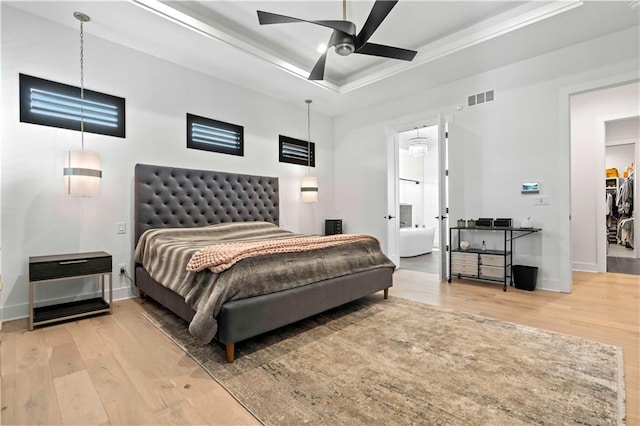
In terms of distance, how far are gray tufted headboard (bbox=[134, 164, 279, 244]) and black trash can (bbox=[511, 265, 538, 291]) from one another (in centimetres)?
351

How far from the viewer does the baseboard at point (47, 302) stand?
2.74m

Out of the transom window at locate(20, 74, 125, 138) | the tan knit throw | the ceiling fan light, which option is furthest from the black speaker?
the transom window at locate(20, 74, 125, 138)

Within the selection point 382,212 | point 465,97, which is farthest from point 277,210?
point 465,97

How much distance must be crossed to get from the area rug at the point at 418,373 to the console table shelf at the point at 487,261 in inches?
57.2

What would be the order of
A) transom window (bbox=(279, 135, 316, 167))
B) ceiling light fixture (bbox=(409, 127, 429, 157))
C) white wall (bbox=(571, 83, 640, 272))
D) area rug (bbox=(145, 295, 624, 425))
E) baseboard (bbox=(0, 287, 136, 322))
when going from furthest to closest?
ceiling light fixture (bbox=(409, 127, 429, 157)) < transom window (bbox=(279, 135, 316, 167)) < white wall (bbox=(571, 83, 640, 272)) < baseboard (bbox=(0, 287, 136, 322)) < area rug (bbox=(145, 295, 624, 425))

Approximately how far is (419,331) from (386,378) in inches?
31.9

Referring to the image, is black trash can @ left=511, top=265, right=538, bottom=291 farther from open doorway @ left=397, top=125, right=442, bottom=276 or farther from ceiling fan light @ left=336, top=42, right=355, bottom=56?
ceiling fan light @ left=336, top=42, right=355, bottom=56

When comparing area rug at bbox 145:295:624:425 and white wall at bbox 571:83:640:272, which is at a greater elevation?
white wall at bbox 571:83:640:272

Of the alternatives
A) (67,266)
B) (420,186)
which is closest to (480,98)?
(420,186)

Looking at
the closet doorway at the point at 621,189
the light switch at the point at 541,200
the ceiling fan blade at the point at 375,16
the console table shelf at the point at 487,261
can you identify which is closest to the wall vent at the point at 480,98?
the light switch at the point at 541,200

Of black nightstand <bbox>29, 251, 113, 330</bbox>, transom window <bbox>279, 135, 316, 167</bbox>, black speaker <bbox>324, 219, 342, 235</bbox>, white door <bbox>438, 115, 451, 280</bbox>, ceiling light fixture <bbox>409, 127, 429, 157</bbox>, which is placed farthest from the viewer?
ceiling light fixture <bbox>409, 127, 429, 157</bbox>

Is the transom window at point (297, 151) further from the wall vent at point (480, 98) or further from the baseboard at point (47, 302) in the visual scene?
the baseboard at point (47, 302)

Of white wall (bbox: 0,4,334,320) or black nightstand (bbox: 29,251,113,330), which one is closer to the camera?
black nightstand (bbox: 29,251,113,330)

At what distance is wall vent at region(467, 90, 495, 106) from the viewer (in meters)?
4.18
